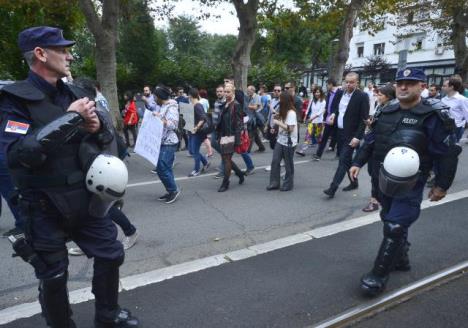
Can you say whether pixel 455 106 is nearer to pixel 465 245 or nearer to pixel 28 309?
pixel 465 245

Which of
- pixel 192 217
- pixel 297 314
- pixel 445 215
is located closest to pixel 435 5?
pixel 445 215

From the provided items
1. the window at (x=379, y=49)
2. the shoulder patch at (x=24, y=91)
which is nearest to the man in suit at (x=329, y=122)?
the shoulder patch at (x=24, y=91)

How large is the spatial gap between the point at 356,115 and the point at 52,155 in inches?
186

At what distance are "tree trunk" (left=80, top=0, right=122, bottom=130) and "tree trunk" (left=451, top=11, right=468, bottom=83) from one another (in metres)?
17.9

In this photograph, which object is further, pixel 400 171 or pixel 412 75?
pixel 412 75

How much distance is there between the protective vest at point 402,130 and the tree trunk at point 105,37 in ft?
29.0

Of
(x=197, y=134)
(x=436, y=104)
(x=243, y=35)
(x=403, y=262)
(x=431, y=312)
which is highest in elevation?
(x=243, y=35)

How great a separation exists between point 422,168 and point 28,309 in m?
3.26

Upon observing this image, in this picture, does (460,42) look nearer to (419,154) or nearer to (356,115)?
(356,115)

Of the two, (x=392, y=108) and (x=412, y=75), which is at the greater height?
(x=412, y=75)

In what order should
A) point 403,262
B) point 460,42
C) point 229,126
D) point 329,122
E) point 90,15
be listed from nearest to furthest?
point 403,262 < point 229,126 < point 329,122 < point 90,15 < point 460,42

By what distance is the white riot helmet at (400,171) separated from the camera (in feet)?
9.14

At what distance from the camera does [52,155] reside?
2.15 m

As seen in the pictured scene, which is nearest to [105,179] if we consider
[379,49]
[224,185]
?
[224,185]
